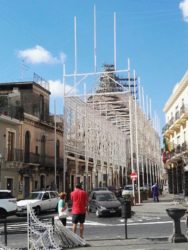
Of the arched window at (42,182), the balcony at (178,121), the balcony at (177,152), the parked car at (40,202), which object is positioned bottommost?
the parked car at (40,202)

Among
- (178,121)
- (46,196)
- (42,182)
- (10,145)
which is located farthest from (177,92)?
(46,196)

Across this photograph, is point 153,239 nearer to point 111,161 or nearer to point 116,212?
point 116,212

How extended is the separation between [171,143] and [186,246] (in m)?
43.5

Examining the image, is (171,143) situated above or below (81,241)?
above

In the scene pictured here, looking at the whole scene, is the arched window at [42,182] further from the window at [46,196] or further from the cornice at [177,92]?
the cornice at [177,92]

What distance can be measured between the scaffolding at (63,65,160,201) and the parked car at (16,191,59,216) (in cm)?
858

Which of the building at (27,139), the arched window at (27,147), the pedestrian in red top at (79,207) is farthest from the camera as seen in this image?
the arched window at (27,147)

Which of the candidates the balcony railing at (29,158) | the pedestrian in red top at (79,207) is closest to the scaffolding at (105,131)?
the balcony railing at (29,158)

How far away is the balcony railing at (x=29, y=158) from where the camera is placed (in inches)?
1503

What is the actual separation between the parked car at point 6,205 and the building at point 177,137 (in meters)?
19.9

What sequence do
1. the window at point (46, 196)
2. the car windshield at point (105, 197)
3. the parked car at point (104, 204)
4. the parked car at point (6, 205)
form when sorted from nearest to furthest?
the parked car at point (104, 204) < the parked car at point (6, 205) < the car windshield at point (105, 197) < the window at point (46, 196)

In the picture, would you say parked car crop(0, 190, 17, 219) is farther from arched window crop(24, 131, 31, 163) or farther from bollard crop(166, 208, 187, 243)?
bollard crop(166, 208, 187, 243)

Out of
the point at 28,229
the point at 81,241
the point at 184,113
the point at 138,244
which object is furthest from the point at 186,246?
the point at 184,113

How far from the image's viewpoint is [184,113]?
44438 mm
